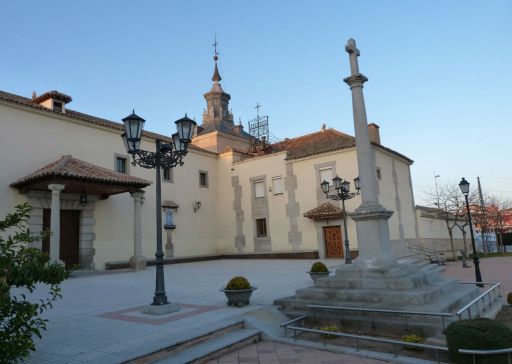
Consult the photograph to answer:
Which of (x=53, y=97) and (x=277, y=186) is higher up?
(x=53, y=97)

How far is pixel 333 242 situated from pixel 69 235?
13.5 meters

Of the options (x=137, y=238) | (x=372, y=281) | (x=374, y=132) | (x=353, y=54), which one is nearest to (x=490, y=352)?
(x=372, y=281)

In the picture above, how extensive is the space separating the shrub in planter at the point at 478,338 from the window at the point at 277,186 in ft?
62.3

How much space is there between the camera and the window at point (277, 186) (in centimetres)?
2373

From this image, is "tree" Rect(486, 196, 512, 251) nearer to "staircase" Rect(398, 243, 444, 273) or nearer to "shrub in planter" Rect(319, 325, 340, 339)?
"staircase" Rect(398, 243, 444, 273)

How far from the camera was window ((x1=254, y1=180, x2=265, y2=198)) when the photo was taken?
24.5 metres

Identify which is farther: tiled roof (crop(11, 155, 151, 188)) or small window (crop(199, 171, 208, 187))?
small window (crop(199, 171, 208, 187))

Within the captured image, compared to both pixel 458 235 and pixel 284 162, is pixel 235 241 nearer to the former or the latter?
pixel 284 162

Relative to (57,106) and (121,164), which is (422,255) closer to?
(121,164)

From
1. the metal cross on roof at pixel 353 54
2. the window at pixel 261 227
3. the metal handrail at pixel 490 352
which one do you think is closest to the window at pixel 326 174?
the window at pixel 261 227

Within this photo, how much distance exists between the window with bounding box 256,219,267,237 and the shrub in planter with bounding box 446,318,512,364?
19.6 meters

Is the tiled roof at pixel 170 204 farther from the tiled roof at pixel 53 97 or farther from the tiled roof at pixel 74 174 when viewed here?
the tiled roof at pixel 53 97

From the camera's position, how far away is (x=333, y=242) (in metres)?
21.6

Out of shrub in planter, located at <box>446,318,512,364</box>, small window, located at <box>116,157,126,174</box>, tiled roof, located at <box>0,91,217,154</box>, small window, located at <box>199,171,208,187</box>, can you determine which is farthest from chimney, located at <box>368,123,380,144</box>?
shrub in planter, located at <box>446,318,512,364</box>
